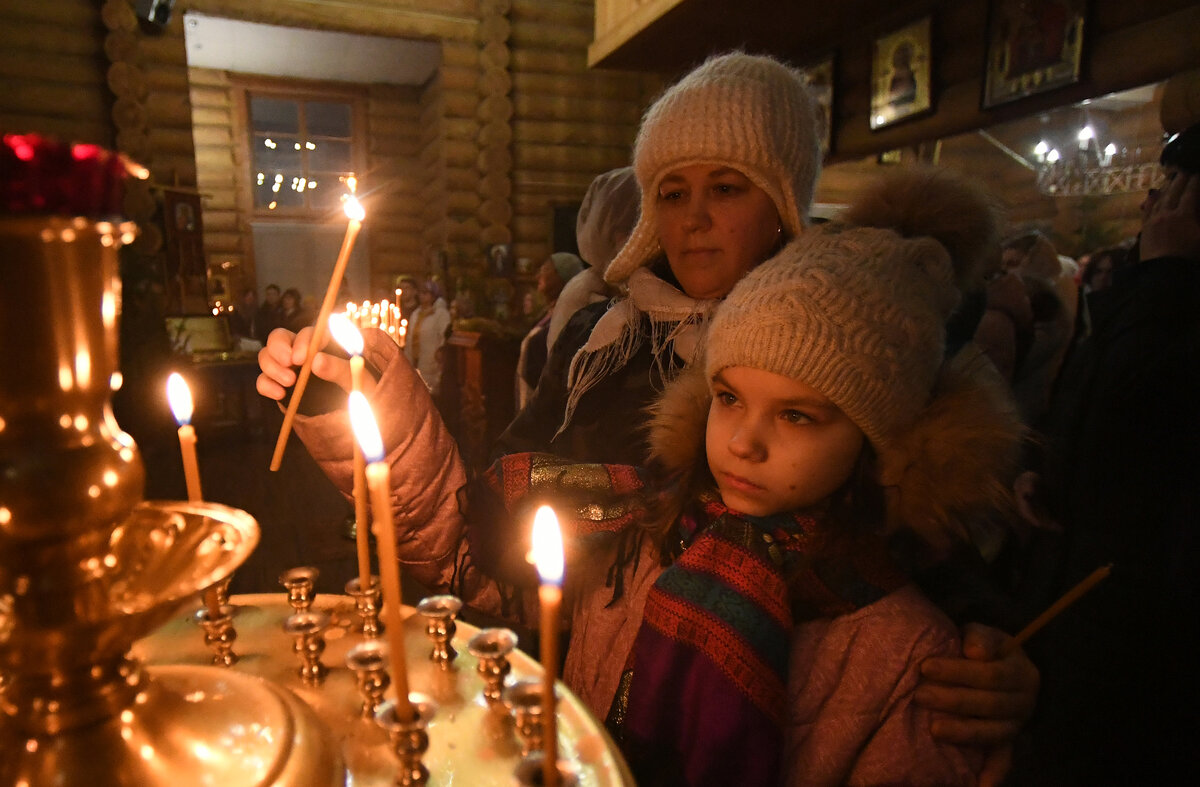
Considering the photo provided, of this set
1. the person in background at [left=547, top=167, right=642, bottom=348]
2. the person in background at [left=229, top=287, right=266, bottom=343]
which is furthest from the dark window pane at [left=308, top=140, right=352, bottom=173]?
the person in background at [left=547, top=167, right=642, bottom=348]

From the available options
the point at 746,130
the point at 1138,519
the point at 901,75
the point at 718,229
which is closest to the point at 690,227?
the point at 718,229

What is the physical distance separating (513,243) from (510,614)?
8.95 metres

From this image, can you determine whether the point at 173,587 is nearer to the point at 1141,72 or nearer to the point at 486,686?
the point at 486,686

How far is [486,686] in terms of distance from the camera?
66cm

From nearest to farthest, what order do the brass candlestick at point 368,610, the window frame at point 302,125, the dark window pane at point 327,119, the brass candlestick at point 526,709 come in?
the brass candlestick at point 526,709 < the brass candlestick at point 368,610 < the window frame at point 302,125 < the dark window pane at point 327,119

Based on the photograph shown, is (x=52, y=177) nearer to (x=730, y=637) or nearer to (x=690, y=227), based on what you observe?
(x=730, y=637)

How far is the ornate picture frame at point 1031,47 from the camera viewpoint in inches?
115

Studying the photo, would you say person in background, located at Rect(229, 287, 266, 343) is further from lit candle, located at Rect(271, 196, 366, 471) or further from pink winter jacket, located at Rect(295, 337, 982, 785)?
lit candle, located at Rect(271, 196, 366, 471)

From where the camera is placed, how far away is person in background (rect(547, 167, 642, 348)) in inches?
111

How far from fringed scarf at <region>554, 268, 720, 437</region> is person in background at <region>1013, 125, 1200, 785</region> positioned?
130 cm

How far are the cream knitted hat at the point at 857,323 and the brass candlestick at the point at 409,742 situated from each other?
2.32ft

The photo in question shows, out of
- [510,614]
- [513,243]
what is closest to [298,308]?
[513,243]

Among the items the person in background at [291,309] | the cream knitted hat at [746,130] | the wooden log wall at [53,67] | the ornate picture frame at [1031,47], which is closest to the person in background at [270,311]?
the person in background at [291,309]

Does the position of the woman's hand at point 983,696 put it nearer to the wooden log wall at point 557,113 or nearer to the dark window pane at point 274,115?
the wooden log wall at point 557,113
